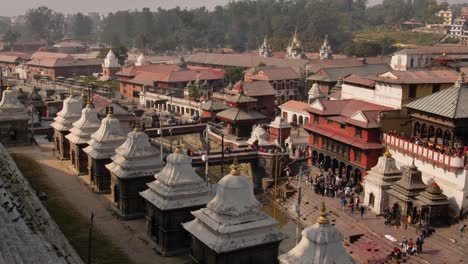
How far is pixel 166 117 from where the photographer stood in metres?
62.6

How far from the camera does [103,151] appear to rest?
30672 mm

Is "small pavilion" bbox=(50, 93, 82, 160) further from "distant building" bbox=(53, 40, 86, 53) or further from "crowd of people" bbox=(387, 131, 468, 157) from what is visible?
"distant building" bbox=(53, 40, 86, 53)

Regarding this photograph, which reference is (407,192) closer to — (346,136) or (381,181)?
(381,181)

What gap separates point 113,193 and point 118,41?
5777 inches

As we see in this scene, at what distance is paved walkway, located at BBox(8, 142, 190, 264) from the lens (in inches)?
909

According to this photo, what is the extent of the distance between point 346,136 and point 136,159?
18.8m

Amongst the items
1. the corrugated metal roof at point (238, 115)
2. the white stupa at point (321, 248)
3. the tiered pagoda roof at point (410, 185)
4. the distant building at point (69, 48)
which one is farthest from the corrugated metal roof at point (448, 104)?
the distant building at point (69, 48)

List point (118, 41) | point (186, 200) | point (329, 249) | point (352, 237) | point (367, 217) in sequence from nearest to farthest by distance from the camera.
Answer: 1. point (329, 249)
2. point (186, 200)
3. point (352, 237)
4. point (367, 217)
5. point (118, 41)

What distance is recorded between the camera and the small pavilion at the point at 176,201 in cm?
2284

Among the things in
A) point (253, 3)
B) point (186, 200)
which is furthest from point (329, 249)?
point (253, 3)

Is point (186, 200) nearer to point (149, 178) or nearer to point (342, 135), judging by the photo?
point (149, 178)

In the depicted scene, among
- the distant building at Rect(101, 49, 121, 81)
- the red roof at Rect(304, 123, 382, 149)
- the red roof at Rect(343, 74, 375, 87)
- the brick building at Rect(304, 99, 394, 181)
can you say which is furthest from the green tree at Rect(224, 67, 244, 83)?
the red roof at Rect(304, 123, 382, 149)

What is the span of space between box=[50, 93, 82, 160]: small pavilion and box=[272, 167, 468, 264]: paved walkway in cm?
1574

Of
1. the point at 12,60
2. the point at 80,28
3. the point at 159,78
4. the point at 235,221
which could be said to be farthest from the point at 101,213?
the point at 80,28
